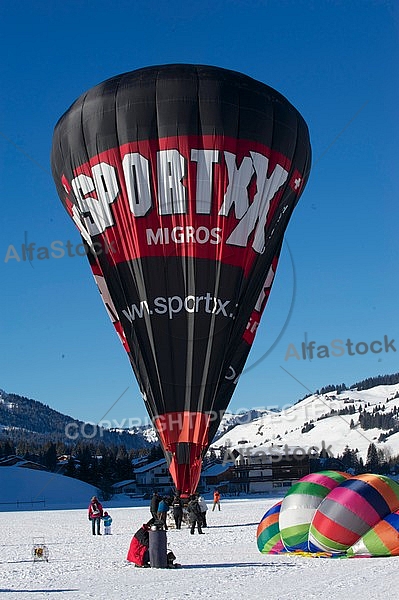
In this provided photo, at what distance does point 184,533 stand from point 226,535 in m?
1.15

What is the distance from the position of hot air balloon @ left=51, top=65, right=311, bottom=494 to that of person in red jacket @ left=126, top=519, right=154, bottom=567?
24.8ft

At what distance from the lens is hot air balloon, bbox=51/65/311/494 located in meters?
23.0

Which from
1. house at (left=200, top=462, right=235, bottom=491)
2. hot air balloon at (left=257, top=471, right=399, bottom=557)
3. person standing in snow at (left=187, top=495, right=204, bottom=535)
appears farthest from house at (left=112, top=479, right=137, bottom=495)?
hot air balloon at (left=257, top=471, right=399, bottom=557)

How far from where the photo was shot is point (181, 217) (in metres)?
23.3

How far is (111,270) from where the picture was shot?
78.8 ft

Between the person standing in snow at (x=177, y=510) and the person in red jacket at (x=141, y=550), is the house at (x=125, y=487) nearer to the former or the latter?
the person standing in snow at (x=177, y=510)

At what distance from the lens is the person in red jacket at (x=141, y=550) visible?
1457 cm

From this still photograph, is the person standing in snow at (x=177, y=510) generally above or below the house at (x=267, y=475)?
below

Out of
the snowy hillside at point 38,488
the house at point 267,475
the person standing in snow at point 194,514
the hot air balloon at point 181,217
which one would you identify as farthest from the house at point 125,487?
the person standing in snow at point 194,514

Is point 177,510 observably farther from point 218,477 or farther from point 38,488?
point 218,477

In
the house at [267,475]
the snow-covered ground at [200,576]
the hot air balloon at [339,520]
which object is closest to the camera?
the snow-covered ground at [200,576]

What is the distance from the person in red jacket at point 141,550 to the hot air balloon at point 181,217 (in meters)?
7.56

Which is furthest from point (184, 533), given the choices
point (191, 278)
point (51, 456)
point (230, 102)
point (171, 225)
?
point (51, 456)

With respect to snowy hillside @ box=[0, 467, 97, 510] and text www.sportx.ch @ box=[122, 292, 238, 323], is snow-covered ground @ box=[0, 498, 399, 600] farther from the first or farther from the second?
snowy hillside @ box=[0, 467, 97, 510]
